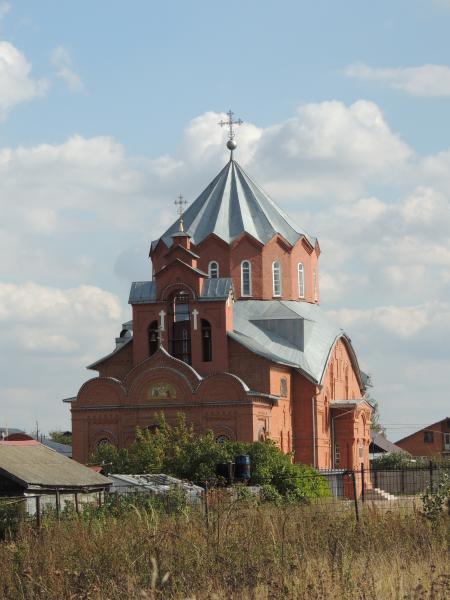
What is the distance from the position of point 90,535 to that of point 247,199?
33.9m

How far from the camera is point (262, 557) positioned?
11.9 m

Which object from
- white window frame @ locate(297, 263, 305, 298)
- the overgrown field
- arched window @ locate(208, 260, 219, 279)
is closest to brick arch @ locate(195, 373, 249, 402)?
arched window @ locate(208, 260, 219, 279)

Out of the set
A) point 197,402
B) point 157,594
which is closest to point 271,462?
point 197,402

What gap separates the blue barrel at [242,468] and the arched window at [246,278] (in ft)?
45.6

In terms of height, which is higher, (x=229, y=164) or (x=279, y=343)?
(x=229, y=164)

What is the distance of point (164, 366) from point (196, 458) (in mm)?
5751

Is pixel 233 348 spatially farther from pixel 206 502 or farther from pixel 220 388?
pixel 206 502

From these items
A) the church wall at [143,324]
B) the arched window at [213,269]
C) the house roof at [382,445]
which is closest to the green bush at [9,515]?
the church wall at [143,324]

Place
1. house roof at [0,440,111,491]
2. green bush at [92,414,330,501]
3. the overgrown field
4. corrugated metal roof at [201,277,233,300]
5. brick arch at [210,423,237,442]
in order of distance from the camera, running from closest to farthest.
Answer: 1. the overgrown field
2. house roof at [0,440,111,491]
3. green bush at [92,414,330,501]
4. brick arch at [210,423,237,442]
5. corrugated metal roof at [201,277,233,300]

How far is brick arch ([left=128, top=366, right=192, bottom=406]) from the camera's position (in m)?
39.2

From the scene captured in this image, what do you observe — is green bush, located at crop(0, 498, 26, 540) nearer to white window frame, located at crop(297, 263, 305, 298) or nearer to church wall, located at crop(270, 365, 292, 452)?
church wall, located at crop(270, 365, 292, 452)

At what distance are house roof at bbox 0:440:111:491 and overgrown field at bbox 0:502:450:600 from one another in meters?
6.01

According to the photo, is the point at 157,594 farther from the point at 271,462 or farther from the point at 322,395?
the point at 322,395

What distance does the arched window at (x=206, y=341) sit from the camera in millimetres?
40938
